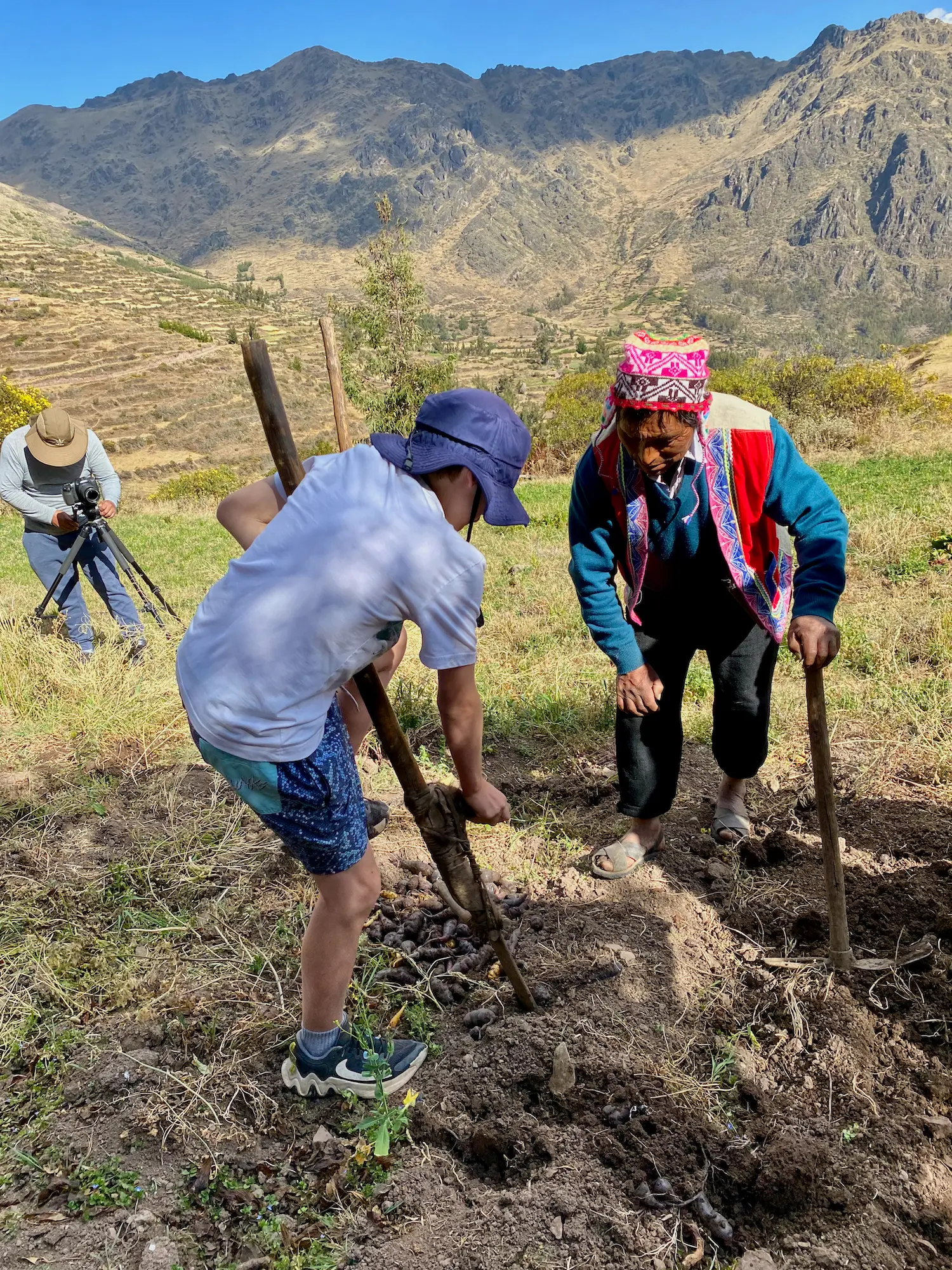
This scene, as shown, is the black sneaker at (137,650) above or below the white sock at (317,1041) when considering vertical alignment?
above

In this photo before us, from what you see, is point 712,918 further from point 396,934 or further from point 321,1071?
point 321,1071

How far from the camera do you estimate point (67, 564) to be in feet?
16.0

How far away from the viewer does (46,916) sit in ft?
8.94

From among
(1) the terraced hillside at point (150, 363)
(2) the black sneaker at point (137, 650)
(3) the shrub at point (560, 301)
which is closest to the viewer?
(2) the black sneaker at point (137, 650)

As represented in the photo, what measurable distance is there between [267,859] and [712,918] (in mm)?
1684

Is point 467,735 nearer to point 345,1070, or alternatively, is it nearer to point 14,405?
point 345,1070

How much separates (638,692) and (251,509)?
1.32 metres

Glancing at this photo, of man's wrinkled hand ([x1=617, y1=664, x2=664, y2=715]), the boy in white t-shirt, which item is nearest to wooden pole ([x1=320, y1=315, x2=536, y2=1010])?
the boy in white t-shirt

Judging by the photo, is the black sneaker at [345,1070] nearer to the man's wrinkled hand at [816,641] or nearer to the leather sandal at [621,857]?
the leather sandal at [621,857]

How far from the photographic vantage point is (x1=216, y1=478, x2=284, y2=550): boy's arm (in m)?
1.88

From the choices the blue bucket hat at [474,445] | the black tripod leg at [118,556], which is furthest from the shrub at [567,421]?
the blue bucket hat at [474,445]

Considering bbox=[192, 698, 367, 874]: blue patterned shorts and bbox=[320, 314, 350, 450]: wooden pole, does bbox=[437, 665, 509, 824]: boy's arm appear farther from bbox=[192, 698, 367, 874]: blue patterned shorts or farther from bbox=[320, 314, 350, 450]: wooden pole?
bbox=[320, 314, 350, 450]: wooden pole

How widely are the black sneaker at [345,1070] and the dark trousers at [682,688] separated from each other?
116 centimetres

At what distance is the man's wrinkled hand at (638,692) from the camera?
245cm
